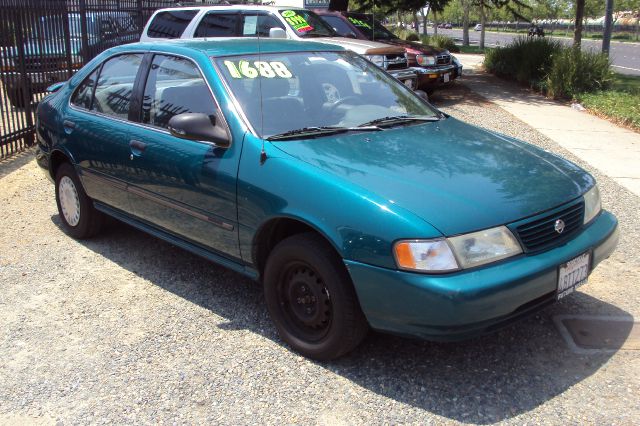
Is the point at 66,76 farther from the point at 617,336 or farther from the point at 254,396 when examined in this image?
the point at 617,336

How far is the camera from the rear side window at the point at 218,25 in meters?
10.7

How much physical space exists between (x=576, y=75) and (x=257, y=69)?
11223 mm

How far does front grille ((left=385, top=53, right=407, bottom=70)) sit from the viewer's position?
11.1 m

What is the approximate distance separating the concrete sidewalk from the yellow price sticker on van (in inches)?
182

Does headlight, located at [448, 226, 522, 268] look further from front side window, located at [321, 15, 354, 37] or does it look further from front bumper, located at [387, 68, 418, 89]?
front side window, located at [321, 15, 354, 37]

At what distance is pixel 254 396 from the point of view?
326cm

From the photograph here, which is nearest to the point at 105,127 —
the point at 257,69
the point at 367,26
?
the point at 257,69

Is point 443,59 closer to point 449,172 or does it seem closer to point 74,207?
point 74,207

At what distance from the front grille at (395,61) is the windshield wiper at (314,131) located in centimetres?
734

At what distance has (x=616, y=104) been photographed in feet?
39.4

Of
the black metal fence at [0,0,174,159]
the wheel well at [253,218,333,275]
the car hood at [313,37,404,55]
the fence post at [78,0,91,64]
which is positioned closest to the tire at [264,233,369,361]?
the wheel well at [253,218,333,275]

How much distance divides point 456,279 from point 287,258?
979 millimetres

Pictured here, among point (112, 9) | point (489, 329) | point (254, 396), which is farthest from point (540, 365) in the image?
point (112, 9)

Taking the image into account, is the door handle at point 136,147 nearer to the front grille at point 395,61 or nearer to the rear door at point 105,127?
the rear door at point 105,127
